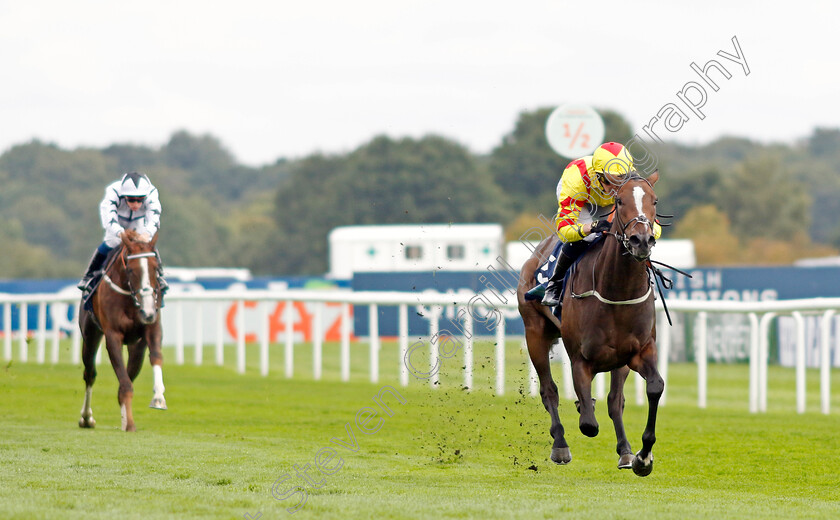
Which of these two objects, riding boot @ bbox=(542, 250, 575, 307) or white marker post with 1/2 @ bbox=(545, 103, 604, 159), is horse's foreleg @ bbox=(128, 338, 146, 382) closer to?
riding boot @ bbox=(542, 250, 575, 307)

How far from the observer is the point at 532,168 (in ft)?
192

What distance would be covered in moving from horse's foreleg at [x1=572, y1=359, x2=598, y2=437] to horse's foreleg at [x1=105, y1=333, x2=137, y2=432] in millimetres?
3886

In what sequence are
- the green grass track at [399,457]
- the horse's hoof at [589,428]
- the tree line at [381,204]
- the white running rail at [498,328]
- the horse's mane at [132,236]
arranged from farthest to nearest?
1. the tree line at [381,204]
2. the white running rail at [498,328]
3. the horse's mane at [132,236]
4. the horse's hoof at [589,428]
5. the green grass track at [399,457]

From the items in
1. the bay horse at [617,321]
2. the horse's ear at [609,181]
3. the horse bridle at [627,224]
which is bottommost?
the bay horse at [617,321]

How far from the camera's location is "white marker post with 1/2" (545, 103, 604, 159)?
10.8m

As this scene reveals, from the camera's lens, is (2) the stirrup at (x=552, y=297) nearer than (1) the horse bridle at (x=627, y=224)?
No

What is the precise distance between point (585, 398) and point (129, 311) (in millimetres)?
4225

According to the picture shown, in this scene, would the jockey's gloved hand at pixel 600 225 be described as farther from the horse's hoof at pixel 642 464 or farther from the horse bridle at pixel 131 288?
the horse bridle at pixel 131 288

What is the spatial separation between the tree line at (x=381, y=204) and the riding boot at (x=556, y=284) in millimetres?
35788

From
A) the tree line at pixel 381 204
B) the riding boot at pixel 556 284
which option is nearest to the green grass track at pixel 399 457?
the riding boot at pixel 556 284

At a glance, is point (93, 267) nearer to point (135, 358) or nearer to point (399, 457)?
point (135, 358)

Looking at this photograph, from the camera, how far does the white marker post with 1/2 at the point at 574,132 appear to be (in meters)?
10.8

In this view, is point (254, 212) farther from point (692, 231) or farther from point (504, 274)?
point (504, 274)

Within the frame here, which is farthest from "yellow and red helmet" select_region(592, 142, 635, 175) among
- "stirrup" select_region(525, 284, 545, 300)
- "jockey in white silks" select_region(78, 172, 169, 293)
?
"jockey in white silks" select_region(78, 172, 169, 293)
